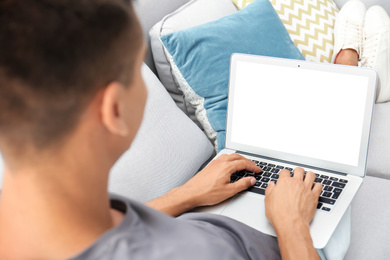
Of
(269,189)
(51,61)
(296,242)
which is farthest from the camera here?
(269,189)

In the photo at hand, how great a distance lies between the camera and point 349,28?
1.85 m

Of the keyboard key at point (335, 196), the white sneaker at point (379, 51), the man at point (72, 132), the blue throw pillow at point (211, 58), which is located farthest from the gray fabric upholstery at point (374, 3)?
the man at point (72, 132)

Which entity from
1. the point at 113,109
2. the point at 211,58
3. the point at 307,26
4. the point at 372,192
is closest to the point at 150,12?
the point at 211,58

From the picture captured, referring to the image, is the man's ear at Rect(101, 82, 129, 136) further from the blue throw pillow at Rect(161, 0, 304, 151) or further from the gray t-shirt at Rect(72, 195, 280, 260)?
the blue throw pillow at Rect(161, 0, 304, 151)

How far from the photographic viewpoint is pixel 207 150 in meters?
1.45

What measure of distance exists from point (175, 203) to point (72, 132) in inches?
22.7

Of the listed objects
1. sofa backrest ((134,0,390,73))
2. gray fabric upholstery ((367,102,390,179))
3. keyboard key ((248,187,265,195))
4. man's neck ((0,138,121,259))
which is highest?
man's neck ((0,138,121,259))

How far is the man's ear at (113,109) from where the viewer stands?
0.55 meters

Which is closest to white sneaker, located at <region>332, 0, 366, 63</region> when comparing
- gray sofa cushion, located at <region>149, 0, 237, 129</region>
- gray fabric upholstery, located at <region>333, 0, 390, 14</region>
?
gray fabric upholstery, located at <region>333, 0, 390, 14</region>

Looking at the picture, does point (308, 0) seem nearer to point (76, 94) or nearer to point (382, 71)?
point (382, 71)

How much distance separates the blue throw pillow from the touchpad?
0.32 meters

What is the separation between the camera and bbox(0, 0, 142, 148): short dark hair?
505 millimetres

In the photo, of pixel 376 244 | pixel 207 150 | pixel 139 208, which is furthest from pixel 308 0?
pixel 139 208

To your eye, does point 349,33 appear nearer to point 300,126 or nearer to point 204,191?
point 300,126
